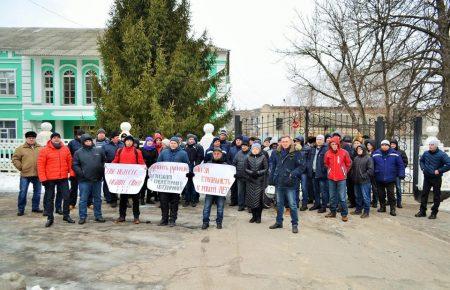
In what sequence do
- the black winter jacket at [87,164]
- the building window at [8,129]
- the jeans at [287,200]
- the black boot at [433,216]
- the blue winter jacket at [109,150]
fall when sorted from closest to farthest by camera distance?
the jeans at [287,200] → the black winter jacket at [87,164] → the black boot at [433,216] → the blue winter jacket at [109,150] → the building window at [8,129]

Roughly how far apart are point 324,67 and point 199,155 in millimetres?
16136

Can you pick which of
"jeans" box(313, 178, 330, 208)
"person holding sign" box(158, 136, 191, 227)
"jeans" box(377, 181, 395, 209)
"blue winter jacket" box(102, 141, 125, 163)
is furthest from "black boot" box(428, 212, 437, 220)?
"blue winter jacket" box(102, 141, 125, 163)

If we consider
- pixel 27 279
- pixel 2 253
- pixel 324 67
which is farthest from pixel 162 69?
pixel 324 67

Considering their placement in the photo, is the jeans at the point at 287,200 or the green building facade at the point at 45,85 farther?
the green building facade at the point at 45,85

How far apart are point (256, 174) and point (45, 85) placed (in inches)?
943

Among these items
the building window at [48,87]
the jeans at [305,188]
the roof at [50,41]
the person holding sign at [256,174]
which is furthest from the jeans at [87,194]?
the building window at [48,87]

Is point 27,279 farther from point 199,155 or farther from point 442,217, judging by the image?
point 442,217

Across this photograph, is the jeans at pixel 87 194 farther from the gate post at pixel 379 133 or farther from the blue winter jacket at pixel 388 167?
the gate post at pixel 379 133

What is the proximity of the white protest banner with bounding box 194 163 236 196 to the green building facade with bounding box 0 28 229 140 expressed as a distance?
2003cm

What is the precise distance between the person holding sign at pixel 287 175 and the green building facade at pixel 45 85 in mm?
20320

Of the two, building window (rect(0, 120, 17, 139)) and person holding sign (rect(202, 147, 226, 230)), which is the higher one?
building window (rect(0, 120, 17, 139))

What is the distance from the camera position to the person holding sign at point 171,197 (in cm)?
879

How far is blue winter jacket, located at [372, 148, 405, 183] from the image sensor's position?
10242 millimetres

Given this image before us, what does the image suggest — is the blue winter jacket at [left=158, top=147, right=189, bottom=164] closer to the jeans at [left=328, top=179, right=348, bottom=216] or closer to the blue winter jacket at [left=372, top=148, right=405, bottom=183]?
the jeans at [left=328, top=179, right=348, bottom=216]
